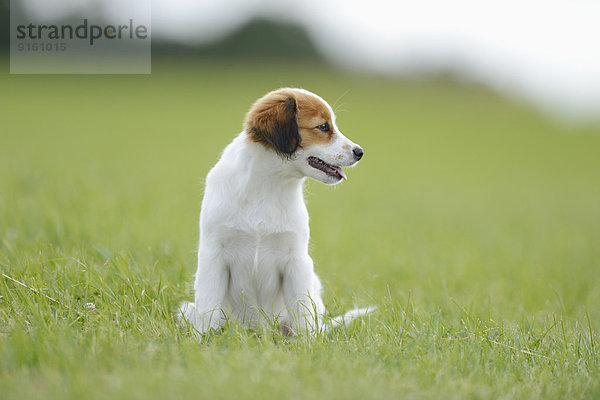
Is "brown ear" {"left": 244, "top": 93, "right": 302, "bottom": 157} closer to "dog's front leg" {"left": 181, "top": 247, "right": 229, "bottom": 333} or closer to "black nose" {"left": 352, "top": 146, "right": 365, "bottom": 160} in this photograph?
"black nose" {"left": 352, "top": 146, "right": 365, "bottom": 160}

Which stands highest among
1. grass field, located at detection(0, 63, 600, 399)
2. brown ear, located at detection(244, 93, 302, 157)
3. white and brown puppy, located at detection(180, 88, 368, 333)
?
brown ear, located at detection(244, 93, 302, 157)

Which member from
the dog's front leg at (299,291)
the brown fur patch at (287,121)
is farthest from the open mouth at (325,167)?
the dog's front leg at (299,291)

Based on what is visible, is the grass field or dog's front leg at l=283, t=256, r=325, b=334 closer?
the grass field

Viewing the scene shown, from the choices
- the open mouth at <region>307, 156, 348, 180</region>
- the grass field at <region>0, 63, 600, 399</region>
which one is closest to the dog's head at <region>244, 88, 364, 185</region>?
the open mouth at <region>307, 156, 348, 180</region>

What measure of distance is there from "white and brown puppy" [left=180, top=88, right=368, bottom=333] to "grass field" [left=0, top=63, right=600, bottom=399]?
284 mm

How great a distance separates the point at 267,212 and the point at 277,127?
0.53 metres

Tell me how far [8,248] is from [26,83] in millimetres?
23887

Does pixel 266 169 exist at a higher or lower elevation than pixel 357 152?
lower

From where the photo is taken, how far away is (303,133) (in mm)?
3549

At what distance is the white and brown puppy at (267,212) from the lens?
3416 millimetres

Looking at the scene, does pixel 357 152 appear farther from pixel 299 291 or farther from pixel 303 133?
pixel 299 291

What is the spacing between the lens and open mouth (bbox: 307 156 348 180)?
11.7 ft

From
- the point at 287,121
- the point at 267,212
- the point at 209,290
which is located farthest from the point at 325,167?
the point at 209,290

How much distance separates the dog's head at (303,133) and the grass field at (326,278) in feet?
3.42
